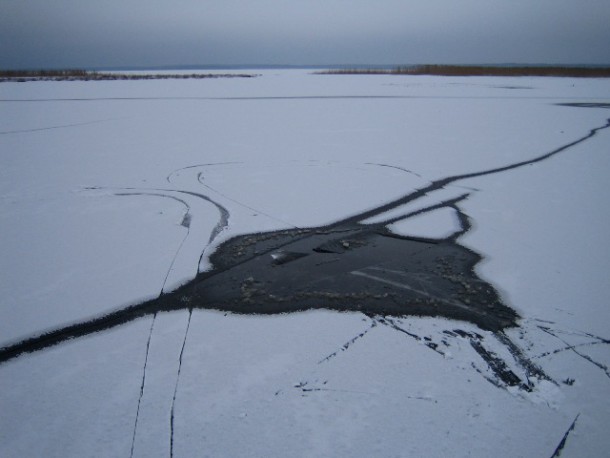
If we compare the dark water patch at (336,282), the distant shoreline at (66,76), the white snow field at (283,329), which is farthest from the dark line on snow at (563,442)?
the distant shoreline at (66,76)

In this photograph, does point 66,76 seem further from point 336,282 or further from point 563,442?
point 563,442

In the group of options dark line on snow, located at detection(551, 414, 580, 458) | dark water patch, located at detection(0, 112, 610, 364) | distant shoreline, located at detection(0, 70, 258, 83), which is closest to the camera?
dark line on snow, located at detection(551, 414, 580, 458)

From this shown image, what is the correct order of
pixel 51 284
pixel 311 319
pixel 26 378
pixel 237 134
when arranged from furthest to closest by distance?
pixel 237 134 → pixel 51 284 → pixel 311 319 → pixel 26 378

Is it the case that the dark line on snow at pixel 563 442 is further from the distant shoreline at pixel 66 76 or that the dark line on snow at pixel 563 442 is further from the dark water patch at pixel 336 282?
the distant shoreline at pixel 66 76

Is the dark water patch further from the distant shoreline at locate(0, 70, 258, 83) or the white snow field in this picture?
the distant shoreline at locate(0, 70, 258, 83)

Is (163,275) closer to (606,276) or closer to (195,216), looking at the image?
(195,216)

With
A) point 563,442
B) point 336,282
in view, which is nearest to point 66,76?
point 336,282

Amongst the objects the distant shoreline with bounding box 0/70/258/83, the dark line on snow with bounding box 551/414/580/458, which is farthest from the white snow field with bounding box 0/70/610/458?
the distant shoreline with bounding box 0/70/258/83

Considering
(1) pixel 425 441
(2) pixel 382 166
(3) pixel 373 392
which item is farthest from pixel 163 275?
(2) pixel 382 166
